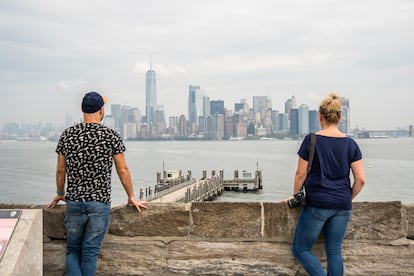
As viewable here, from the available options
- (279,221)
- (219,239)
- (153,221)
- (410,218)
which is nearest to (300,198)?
(279,221)

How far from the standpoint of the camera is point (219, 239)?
14.4 ft

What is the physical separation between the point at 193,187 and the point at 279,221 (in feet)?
118

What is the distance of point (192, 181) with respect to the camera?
153 ft

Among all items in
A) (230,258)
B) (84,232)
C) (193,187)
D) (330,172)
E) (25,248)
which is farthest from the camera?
(193,187)

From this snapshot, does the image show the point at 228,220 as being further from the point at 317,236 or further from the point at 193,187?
the point at 193,187

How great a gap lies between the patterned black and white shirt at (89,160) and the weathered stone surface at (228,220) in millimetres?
959

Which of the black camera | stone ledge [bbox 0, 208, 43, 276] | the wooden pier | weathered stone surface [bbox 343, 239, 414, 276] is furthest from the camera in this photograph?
the wooden pier

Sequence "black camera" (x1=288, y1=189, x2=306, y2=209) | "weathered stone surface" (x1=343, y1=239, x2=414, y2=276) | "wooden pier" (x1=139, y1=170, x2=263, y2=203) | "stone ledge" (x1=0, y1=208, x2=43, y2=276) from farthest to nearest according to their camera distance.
Result: 1. "wooden pier" (x1=139, y1=170, x2=263, y2=203)
2. "weathered stone surface" (x1=343, y1=239, x2=414, y2=276)
3. "black camera" (x1=288, y1=189, x2=306, y2=209)
4. "stone ledge" (x1=0, y1=208, x2=43, y2=276)

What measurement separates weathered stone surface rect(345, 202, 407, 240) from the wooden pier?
93.1 ft

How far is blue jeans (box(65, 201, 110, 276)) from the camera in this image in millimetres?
3732

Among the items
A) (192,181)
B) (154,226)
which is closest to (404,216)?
(154,226)

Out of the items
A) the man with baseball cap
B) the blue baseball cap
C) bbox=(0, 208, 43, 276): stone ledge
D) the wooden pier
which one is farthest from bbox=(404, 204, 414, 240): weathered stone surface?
the wooden pier

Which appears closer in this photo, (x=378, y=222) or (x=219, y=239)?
(x=378, y=222)

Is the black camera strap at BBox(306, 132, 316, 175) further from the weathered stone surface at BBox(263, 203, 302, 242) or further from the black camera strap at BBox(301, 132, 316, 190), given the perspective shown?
the weathered stone surface at BBox(263, 203, 302, 242)
